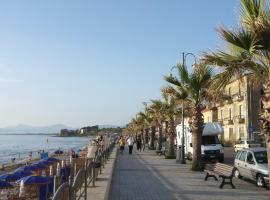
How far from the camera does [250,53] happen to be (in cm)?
1118

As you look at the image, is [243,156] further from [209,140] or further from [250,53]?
[209,140]

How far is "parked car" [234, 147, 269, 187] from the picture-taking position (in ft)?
58.3

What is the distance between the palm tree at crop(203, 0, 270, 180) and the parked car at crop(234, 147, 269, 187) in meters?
6.85

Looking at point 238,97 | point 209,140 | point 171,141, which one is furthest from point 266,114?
point 238,97

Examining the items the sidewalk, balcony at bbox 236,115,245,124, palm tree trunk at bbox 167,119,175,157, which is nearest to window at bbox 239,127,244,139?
balcony at bbox 236,115,245,124

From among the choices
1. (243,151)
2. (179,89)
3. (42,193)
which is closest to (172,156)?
(179,89)

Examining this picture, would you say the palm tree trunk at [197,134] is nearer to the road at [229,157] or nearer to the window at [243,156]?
the window at [243,156]

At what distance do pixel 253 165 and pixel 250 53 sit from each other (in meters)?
8.47

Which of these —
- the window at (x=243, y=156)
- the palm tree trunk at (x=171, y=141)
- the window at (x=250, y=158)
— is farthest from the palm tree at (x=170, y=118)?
the window at (x=250, y=158)

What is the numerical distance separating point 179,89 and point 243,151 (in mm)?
6324

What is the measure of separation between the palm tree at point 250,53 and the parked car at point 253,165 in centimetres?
685

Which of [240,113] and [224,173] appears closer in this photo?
[224,173]

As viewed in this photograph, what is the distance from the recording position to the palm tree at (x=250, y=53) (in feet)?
34.3

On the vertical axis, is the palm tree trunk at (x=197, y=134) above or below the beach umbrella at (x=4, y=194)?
above
